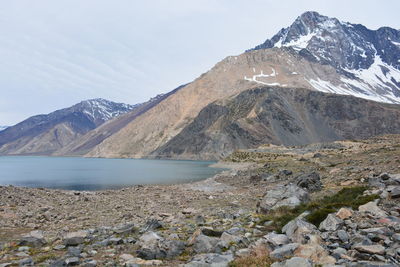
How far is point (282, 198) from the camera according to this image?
21750mm

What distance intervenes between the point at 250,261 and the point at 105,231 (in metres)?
9.81

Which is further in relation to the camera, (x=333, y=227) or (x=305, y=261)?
(x=333, y=227)

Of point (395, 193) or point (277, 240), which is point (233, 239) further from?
point (395, 193)

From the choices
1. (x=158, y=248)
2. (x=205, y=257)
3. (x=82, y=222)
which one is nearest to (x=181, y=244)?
(x=158, y=248)

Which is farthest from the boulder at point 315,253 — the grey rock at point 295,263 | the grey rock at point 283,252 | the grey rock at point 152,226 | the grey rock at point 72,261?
the grey rock at point 152,226

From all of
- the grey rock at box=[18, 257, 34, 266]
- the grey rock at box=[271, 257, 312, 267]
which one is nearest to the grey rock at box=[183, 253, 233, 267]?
the grey rock at box=[271, 257, 312, 267]

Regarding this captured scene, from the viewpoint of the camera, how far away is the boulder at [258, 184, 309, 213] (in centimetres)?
2062

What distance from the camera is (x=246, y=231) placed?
1559 cm

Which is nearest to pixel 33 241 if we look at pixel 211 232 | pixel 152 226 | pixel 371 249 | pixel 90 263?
pixel 152 226

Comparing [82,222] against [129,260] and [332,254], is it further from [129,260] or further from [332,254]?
[332,254]

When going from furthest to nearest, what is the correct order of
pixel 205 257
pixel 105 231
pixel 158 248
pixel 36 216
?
pixel 36 216
pixel 105 231
pixel 158 248
pixel 205 257

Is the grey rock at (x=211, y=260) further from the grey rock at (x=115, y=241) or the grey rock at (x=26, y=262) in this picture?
the grey rock at (x=26, y=262)

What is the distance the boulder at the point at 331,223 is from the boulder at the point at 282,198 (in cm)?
662

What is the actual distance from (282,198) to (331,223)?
8520 millimetres
